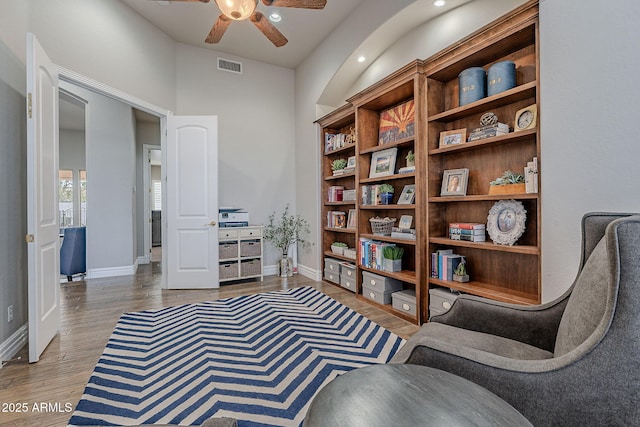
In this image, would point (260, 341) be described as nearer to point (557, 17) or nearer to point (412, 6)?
point (557, 17)

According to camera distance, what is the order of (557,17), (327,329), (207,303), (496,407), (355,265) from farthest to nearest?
(355,265)
(207,303)
(327,329)
(557,17)
(496,407)

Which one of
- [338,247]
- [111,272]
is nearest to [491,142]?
[338,247]

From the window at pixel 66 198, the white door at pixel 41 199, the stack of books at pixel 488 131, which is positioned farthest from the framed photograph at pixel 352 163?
the window at pixel 66 198

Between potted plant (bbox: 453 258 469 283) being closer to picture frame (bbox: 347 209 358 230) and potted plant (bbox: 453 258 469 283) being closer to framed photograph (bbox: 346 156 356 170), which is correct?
picture frame (bbox: 347 209 358 230)

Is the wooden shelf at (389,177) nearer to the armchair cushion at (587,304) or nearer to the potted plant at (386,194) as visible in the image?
the potted plant at (386,194)

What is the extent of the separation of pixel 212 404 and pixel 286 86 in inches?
183

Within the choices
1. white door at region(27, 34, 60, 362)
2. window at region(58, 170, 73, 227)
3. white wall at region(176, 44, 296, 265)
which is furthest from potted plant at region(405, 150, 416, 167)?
window at region(58, 170, 73, 227)

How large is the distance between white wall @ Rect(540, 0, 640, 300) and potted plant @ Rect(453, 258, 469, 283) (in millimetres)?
692

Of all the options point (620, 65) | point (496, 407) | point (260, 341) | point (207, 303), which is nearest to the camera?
point (496, 407)

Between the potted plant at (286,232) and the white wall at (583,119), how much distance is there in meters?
3.27

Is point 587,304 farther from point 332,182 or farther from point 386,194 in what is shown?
point 332,182

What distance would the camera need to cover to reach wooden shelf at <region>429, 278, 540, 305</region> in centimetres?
203

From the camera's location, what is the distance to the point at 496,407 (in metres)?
0.78

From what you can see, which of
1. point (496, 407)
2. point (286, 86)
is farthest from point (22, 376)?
point (286, 86)
